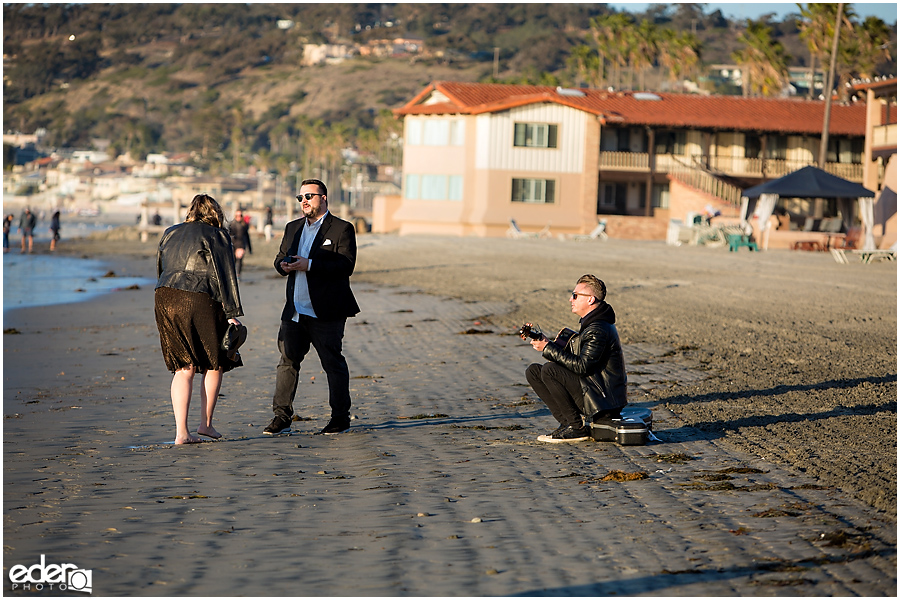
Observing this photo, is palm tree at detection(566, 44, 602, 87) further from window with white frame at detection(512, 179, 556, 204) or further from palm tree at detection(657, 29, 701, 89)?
window with white frame at detection(512, 179, 556, 204)

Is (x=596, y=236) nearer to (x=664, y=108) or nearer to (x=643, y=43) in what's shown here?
(x=664, y=108)

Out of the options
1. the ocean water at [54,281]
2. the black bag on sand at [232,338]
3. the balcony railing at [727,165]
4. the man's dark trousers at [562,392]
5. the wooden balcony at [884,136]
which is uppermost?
the wooden balcony at [884,136]

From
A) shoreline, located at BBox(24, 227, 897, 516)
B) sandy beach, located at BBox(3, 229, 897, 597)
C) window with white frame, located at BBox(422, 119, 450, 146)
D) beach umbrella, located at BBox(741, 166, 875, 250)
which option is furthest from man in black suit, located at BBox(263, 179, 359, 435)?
window with white frame, located at BBox(422, 119, 450, 146)

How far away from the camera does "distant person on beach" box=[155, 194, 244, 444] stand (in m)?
6.37

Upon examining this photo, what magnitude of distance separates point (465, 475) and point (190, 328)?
6.40ft

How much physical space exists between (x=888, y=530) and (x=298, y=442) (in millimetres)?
3568

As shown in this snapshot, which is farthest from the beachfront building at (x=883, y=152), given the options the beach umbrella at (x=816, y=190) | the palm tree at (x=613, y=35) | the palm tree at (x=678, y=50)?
the palm tree at (x=613, y=35)

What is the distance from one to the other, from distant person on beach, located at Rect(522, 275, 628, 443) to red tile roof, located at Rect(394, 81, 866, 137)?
35518mm

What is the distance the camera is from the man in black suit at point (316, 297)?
22.0ft

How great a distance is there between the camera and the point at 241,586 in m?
→ 3.91

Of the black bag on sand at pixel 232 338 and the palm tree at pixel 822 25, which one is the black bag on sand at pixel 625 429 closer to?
the black bag on sand at pixel 232 338

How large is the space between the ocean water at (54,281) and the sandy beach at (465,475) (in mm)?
8416

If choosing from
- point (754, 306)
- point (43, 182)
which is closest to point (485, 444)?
point (754, 306)

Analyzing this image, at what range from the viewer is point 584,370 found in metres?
6.36
